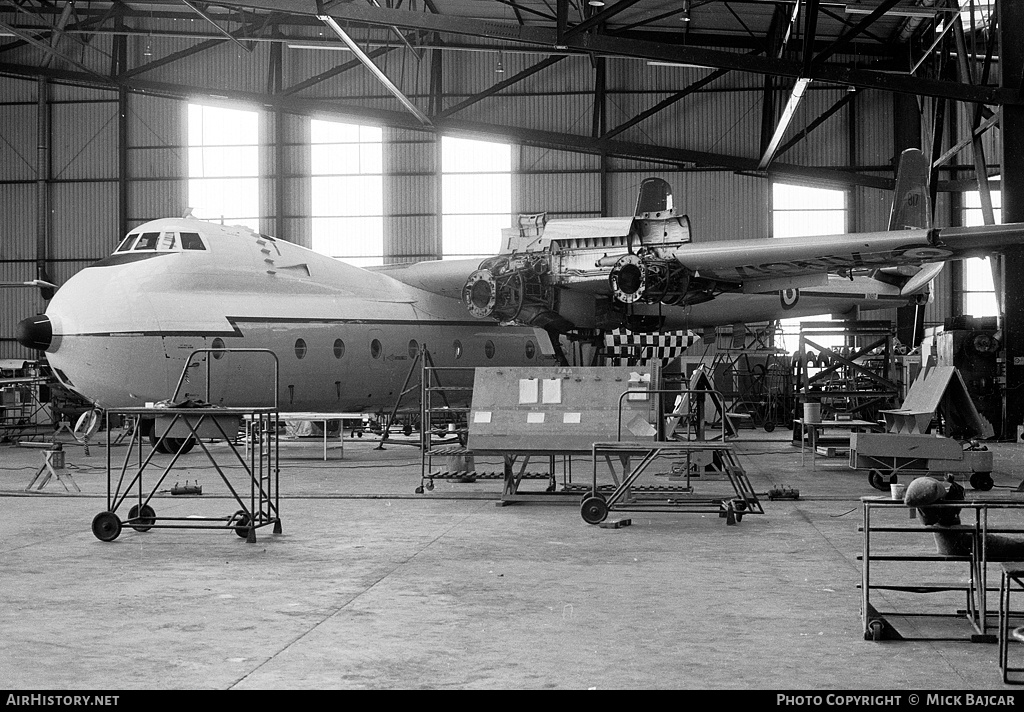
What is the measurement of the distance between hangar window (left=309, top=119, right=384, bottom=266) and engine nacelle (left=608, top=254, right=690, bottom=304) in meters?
18.4

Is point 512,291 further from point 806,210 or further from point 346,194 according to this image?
point 806,210

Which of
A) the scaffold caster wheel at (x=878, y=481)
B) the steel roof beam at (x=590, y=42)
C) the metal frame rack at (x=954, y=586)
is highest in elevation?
the steel roof beam at (x=590, y=42)

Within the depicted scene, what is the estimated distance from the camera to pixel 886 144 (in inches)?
1415

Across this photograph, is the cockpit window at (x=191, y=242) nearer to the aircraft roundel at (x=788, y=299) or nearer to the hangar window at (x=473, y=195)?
the aircraft roundel at (x=788, y=299)

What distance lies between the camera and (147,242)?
61.2 ft

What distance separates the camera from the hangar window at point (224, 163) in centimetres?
3619

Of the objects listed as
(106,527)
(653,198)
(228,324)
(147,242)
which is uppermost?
(653,198)

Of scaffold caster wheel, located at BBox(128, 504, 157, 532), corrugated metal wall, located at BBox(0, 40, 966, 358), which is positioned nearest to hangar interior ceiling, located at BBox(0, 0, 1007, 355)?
corrugated metal wall, located at BBox(0, 40, 966, 358)

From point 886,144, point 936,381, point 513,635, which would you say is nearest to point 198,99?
point 886,144

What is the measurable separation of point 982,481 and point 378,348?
11.8 meters

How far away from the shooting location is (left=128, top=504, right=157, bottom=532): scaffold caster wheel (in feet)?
32.0

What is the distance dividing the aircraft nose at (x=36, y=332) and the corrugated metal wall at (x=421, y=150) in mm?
18287

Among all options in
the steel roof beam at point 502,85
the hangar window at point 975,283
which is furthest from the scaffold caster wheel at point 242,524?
the hangar window at point 975,283

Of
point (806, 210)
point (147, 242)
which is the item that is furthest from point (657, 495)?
point (806, 210)
